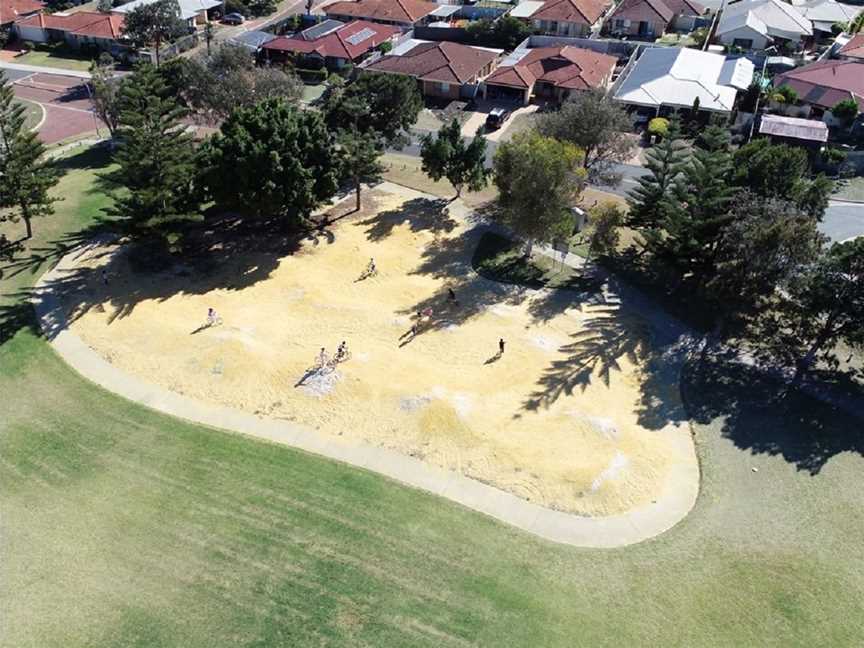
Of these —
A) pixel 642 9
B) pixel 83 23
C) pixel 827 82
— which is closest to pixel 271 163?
pixel 827 82

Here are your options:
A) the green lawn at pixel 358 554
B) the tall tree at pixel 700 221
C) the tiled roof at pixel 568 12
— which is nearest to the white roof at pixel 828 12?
the tiled roof at pixel 568 12

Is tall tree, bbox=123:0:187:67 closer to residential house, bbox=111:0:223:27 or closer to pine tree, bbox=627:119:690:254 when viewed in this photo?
residential house, bbox=111:0:223:27

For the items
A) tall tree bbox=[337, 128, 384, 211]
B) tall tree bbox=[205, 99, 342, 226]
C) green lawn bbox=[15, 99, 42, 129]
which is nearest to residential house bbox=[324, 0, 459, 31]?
green lawn bbox=[15, 99, 42, 129]

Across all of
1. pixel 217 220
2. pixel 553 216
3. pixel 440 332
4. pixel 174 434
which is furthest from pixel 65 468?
pixel 553 216

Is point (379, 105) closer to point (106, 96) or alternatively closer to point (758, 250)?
point (106, 96)

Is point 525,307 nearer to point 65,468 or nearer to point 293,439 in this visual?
point 293,439

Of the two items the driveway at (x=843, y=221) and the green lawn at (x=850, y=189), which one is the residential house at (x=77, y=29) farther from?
the green lawn at (x=850, y=189)

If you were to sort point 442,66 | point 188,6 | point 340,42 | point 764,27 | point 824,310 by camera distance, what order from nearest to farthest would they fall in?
point 824,310 → point 442,66 → point 340,42 → point 764,27 → point 188,6
